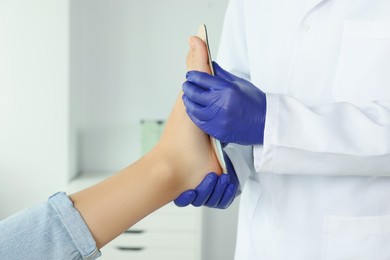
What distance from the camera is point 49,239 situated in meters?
0.88

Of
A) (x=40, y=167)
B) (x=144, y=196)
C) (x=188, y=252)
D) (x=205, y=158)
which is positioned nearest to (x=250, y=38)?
(x=205, y=158)

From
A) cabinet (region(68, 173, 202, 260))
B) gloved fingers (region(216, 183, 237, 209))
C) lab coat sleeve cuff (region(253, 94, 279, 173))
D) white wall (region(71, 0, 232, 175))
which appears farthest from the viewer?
white wall (region(71, 0, 232, 175))

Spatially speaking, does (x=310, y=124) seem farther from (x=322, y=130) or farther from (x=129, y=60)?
(x=129, y=60)

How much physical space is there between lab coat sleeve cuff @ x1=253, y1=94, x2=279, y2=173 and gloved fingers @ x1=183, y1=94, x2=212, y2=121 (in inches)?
4.4

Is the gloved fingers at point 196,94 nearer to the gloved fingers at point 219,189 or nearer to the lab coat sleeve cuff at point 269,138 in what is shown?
the lab coat sleeve cuff at point 269,138

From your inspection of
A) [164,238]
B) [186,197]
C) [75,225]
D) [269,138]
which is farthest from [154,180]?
[164,238]

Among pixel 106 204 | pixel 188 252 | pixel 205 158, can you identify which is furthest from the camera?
pixel 188 252

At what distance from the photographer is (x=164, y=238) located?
89.3 inches

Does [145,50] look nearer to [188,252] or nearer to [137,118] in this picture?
[137,118]

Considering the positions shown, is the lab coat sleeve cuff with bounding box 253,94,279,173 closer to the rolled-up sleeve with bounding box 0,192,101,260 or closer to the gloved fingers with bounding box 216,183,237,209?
the gloved fingers with bounding box 216,183,237,209

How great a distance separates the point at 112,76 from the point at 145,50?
237 millimetres

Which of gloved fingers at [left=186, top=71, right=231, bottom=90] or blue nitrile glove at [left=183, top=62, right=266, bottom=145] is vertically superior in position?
gloved fingers at [left=186, top=71, right=231, bottom=90]

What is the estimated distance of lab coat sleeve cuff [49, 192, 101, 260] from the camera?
2.94 ft

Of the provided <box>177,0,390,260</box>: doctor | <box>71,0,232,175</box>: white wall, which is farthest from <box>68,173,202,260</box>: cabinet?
<box>177,0,390,260</box>: doctor
